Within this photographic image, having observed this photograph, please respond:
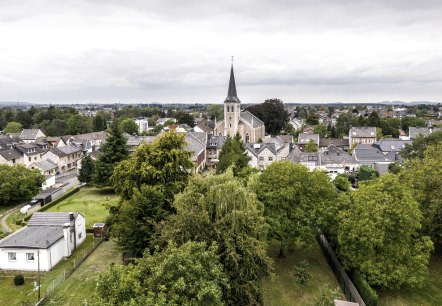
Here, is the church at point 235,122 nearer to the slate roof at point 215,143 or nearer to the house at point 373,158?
the slate roof at point 215,143

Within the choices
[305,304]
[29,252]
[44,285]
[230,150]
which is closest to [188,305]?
[305,304]

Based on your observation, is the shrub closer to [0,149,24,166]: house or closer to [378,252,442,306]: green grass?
[378,252,442,306]: green grass

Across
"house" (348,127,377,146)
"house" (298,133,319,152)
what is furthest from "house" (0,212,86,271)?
"house" (348,127,377,146)

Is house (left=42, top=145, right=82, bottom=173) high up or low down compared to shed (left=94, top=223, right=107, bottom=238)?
up

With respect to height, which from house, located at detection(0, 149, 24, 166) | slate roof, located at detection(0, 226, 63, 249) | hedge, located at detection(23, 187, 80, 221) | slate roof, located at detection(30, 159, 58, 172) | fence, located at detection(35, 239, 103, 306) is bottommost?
fence, located at detection(35, 239, 103, 306)

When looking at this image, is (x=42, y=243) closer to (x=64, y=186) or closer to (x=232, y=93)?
(x=64, y=186)

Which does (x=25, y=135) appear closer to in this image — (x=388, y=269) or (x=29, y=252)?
(x=29, y=252)
